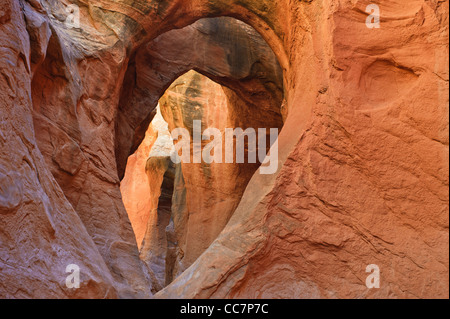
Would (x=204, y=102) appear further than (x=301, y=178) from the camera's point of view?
Yes

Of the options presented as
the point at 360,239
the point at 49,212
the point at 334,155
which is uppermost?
the point at 334,155

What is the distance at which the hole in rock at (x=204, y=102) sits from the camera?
7547 mm

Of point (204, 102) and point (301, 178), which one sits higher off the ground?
point (204, 102)

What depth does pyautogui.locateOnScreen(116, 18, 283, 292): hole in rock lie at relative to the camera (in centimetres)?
755

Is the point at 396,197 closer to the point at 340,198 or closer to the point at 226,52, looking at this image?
the point at 340,198

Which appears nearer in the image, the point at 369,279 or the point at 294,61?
the point at 369,279

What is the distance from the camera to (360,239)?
11.4 feet

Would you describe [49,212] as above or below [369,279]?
above

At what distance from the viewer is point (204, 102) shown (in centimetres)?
1022

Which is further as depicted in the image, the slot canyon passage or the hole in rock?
the hole in rock

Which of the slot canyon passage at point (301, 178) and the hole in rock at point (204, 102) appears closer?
the slot canyon passage at point (301, 178)

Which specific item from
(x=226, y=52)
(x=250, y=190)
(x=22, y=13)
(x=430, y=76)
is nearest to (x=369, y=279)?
(x=250, y=190)
